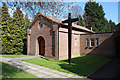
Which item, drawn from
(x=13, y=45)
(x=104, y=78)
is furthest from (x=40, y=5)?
(x=13, y=45)

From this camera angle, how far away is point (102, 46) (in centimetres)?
1563

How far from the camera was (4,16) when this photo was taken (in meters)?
18.1

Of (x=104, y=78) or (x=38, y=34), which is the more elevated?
(x=38, y=34)

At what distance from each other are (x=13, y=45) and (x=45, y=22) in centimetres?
892

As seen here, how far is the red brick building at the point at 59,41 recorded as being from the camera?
12609mm

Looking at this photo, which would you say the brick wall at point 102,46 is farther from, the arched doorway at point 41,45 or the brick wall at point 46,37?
the arched doorway at point 41,45

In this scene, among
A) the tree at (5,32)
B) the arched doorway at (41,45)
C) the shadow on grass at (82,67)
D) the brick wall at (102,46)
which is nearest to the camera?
the shadow on grass at (82,67)

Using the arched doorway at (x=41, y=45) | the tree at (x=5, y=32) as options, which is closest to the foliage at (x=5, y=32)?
the tree at (x=5, y=32)

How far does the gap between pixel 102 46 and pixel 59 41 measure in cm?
804

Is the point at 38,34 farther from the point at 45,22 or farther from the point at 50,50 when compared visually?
the point at 50,50

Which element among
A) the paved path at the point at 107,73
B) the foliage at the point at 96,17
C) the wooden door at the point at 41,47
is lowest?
the paved path at the point at 107,73

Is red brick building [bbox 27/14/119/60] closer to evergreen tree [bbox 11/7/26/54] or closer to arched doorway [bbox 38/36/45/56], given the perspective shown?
arched doorway [bbox 38/36/45/56]

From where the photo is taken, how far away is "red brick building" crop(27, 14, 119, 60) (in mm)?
12609

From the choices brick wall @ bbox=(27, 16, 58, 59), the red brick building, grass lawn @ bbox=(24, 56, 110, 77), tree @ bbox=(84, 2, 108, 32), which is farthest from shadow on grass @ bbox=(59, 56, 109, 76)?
tree @ bbox=(84, 2, 108, 32)
